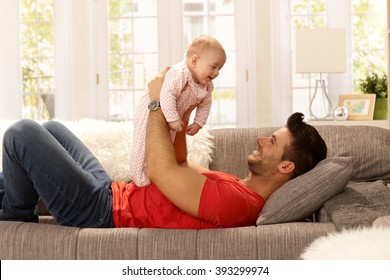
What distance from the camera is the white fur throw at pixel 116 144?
130 inches

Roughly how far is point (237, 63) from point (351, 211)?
3656 millimetres

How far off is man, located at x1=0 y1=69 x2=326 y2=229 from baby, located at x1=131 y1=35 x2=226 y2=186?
0.05 m

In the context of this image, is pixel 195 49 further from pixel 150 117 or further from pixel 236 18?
pixel 236 18

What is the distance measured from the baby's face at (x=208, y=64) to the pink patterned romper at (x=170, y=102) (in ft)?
0.14

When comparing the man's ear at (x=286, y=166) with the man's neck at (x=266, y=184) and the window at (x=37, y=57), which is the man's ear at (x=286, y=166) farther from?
the window at (x=37, y=57)

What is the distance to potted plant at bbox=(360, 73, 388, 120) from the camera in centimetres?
548

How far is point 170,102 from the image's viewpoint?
2652mm

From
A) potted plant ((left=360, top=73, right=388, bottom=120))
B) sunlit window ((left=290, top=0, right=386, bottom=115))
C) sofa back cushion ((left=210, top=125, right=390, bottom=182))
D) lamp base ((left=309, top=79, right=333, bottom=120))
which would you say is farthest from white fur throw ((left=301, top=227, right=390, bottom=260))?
sunlit window ((left=290, top=0, right=386, bottom=115))

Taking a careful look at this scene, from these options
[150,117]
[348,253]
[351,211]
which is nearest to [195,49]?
[150,117]

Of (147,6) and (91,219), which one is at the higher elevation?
(147,6)

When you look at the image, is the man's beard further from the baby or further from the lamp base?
the lamp base

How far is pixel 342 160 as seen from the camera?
8.86ft

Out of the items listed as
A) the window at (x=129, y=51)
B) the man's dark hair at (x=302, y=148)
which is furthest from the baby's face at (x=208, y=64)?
the window at (x=129, y=51)

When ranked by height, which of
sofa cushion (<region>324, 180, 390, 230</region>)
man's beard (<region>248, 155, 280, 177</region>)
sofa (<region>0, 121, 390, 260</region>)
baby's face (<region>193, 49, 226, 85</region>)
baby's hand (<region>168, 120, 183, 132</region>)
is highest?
baby's face (<region>193, 49, 226, 85</region>)
